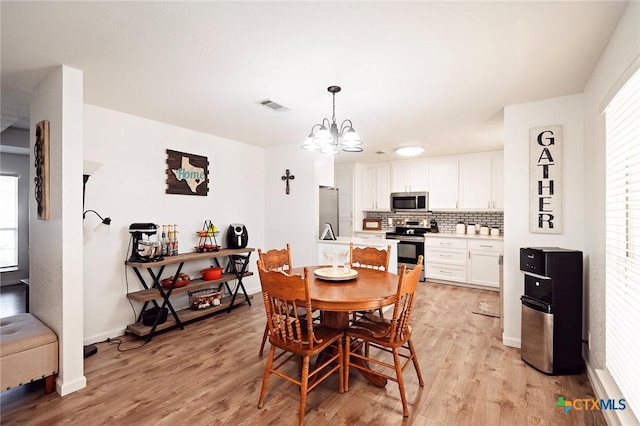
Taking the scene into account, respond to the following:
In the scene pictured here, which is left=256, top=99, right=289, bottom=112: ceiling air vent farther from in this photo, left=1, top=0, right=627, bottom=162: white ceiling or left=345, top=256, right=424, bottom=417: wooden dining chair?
left=345, top=256, right=424, bottom=417: wooden dining chair

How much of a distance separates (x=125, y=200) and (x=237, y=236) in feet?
4.65

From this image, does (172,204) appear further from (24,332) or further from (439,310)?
(439,310)

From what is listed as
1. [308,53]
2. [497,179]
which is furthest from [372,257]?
[497,179]

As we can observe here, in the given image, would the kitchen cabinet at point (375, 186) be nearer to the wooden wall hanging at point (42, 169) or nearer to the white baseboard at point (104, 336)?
the white baseboard at point (104, 336)

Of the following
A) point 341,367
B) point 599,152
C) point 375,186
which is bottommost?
point 341,367

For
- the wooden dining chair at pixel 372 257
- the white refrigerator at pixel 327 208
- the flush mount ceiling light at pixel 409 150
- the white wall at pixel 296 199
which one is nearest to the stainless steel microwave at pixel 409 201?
the flush mount ceiling light at pixel 409 150

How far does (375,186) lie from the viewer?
261 inches

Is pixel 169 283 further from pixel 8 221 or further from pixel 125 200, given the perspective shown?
pixel 8 221

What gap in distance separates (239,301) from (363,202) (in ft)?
11.9

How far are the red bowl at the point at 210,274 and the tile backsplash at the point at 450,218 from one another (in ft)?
11.4

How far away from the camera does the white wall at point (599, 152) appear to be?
163 cm

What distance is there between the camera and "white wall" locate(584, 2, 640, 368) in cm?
163

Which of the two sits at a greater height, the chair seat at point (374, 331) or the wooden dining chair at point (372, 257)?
the wooden dining chair at point (372, 257)

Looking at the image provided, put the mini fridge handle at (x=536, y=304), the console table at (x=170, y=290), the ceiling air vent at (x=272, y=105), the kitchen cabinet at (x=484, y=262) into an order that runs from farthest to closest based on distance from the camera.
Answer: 1. the kitchen cabinet at (x=484, y=262)
2. the console table at (x=170, y=290)
3. the ceiling air vent at (x=272, y=105)
4. the mini fridge handle at (x=536, y=304)
